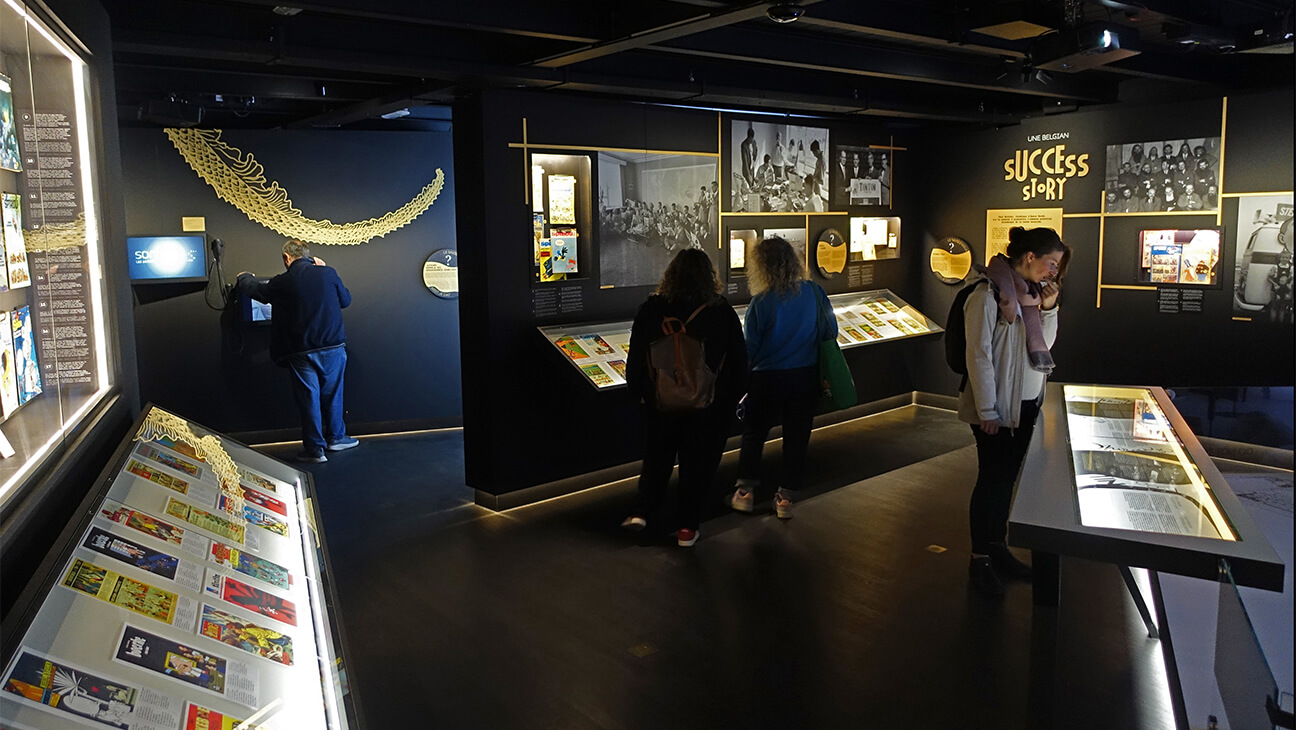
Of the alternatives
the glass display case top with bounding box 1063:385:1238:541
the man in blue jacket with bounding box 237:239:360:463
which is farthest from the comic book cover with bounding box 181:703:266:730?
the man in blue jacket with bounding box 237:239:360:463

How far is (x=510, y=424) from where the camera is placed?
6.20m

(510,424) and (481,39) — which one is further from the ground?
(481,39)

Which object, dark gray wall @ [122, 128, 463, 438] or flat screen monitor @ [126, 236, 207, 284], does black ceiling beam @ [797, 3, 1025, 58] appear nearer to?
dark gray wall @ [122, 128, 463, 438]

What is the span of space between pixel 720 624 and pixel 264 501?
2261 millimetres

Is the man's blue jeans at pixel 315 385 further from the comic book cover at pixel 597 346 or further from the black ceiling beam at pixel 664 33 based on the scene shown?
the black ceiling beam at pixel 664 33

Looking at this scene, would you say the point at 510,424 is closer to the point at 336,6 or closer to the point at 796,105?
the point at 336,6

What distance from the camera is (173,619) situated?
1.69m

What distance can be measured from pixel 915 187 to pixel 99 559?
8.71 metres

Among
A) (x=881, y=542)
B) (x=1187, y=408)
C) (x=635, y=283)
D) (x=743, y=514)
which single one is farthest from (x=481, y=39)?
(x=1187, y=408)

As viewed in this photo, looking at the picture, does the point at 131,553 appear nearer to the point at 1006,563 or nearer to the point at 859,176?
the point at 1006,563

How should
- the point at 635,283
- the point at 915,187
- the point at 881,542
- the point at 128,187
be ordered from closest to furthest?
the point at 881,542 < the point at 635,283 < the point at 128,187 < the point at 915,187

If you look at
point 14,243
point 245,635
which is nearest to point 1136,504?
Result: point 245,635

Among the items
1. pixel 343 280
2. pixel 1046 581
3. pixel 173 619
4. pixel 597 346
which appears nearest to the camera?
pixel 173 619

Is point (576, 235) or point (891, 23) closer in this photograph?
point (891, 23)
